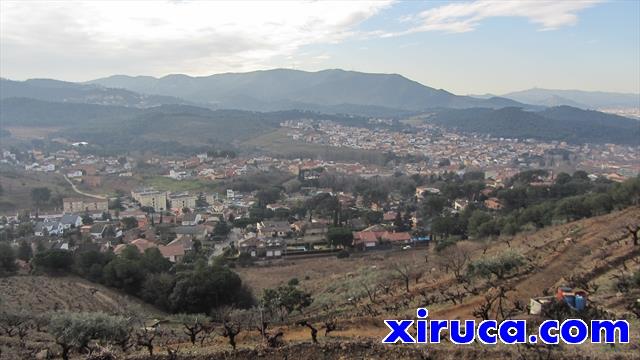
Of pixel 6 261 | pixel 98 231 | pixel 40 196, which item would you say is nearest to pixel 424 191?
pixel 98 231

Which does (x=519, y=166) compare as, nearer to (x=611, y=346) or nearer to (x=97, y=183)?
(x=97, y=183)

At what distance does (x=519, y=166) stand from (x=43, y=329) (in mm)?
71796

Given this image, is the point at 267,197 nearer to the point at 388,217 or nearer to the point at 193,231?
the point at 193,231

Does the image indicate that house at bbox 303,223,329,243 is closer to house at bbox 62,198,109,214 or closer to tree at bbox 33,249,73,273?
tree at bbox 33,249,73,273

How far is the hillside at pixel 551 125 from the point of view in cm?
10731

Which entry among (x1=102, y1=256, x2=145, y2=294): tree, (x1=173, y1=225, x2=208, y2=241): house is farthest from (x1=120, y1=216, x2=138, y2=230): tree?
(x1=102, y1=256, x2=145, y2=294): tree

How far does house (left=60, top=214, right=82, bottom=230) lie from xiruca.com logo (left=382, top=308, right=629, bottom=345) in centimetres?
3626

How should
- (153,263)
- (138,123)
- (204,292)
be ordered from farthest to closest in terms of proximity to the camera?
(138,123) → (153,263) → (204,292)

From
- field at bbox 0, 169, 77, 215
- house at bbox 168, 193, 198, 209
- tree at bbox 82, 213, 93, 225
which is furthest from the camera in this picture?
house at bbox 168, 193, 198, 209

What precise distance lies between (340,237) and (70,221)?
23001mm

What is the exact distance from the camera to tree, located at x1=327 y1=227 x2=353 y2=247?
29656 mm

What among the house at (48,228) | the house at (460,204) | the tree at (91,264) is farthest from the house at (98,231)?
the house at (460,204)

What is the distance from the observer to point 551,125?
384ft

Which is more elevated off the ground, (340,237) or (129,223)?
(340,237)
